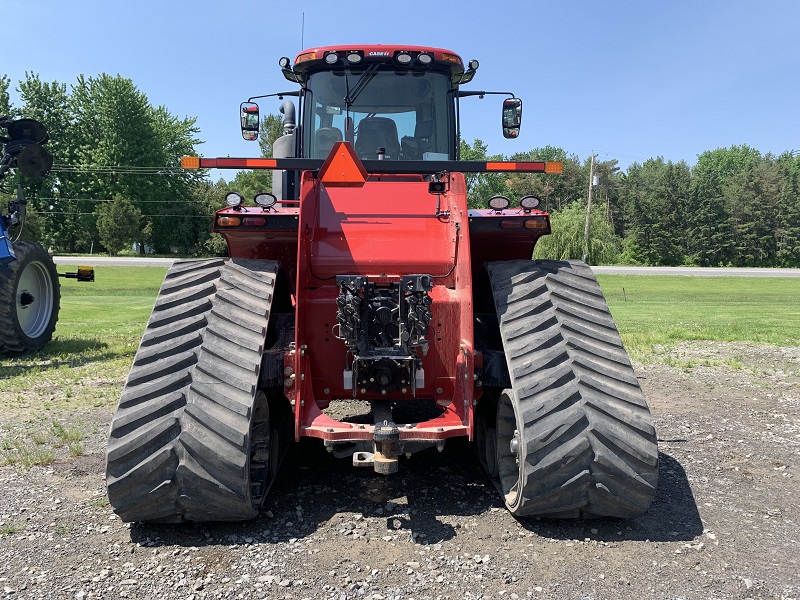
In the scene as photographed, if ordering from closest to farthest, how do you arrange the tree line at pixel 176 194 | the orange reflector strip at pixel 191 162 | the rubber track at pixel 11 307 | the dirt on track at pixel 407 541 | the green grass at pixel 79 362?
the dirt on track at pixel 407 541 < the orange reflector strip at pixel 191 162 < the green grass at pixel 79 362 < the rubber track at pixel 11 307 < the tree line at pixel 176 194

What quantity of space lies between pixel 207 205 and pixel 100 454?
62154 mm

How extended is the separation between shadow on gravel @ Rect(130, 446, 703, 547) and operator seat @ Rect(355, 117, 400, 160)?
2.68 metres

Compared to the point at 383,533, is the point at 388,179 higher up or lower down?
higher up

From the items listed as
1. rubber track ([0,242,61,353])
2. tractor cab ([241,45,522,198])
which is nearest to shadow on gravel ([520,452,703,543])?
tractor cab ([241,45,522,198])

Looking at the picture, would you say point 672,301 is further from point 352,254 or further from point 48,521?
point 48,521

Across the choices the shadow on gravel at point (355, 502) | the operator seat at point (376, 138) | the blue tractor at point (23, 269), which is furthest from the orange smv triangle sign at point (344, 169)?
the blue tractor at point (23, 269)

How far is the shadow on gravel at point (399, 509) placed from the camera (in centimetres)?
360

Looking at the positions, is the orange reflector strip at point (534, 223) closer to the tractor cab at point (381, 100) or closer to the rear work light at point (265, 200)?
the tractor cab at point (381, 100)

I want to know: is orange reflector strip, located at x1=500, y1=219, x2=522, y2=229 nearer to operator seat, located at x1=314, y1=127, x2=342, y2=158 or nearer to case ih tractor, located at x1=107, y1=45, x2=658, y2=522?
case ih tractor, located at x1=107, y1=45, x2=658, y2=522

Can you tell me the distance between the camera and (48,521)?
12.5 feet

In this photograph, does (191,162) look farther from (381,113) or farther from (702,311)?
(702,311)

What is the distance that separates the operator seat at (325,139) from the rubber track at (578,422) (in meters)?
2.89

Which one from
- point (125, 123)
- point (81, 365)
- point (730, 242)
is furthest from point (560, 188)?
point (81, 365)

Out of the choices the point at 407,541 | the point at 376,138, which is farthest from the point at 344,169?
the point at 407,541
